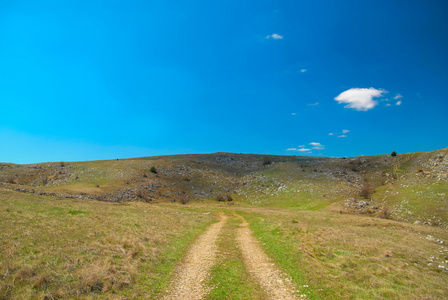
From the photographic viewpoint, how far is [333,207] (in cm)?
4562

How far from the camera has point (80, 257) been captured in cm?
1191

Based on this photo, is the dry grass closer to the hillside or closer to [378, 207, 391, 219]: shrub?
the hillside

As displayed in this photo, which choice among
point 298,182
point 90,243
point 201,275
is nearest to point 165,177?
point 298,182

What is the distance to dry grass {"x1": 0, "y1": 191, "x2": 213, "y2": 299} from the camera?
882 cm

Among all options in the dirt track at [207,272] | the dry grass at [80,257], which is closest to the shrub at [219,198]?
the dry grass at [80,257]

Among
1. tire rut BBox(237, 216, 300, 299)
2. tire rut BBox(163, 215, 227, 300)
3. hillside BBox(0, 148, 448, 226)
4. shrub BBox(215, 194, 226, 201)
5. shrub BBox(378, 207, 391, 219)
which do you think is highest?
hillside BBox(0, 148, 448, 226)

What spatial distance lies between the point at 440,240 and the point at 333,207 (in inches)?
916

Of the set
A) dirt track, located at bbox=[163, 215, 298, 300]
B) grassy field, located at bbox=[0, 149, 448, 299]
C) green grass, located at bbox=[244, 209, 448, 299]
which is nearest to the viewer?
grassy field, located at bbox=[0, 149, 448, 299]

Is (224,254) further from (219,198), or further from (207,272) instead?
(219,198)

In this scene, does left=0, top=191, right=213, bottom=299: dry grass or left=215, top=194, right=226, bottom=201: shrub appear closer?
left=0, top=191, right=213, bottom=299: dry grass

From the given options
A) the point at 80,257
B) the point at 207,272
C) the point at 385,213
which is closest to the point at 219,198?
the point at 385,213

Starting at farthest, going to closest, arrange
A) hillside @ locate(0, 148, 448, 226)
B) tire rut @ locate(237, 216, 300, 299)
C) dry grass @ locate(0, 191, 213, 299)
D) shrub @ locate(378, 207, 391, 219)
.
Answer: hillside @ locate(0, 148, 448, 226) → shrub @ locate(378, 207, 391, 219) → tire rut @ locate(237, 216, 300, 299) → dry grass @ locate(0, 191, 213, 299)

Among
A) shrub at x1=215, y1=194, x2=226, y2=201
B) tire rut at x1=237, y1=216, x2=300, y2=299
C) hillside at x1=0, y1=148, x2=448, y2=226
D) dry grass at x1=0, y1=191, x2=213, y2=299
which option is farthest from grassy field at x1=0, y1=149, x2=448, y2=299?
shrub at x1=215, y1=194, x2=226, y2=201

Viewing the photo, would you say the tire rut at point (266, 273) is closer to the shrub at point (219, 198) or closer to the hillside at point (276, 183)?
the hillside at point (276, 183)
